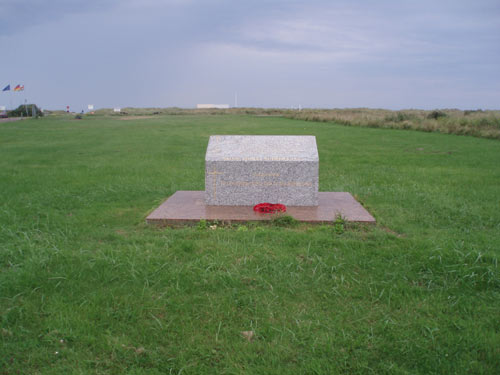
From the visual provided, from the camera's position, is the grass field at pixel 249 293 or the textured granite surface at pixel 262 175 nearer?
the grass field at pixel 249 293

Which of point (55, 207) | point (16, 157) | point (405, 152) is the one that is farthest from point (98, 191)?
point (405, 152)

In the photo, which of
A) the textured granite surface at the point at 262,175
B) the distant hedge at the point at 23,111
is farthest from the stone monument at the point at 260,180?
the distant hedge at the point at 23,111

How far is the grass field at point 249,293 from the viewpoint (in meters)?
2.47

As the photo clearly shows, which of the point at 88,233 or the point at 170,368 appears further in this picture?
the point at 88,233

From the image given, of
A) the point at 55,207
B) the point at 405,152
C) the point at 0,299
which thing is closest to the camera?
the point at 0,299

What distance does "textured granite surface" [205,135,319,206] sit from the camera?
5.34 m

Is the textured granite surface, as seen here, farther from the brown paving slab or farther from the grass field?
the grass field

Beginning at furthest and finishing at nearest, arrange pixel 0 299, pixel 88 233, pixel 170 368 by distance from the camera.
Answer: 1. pixel 88 233
2. pixel 0 299
3. pixel 170 368

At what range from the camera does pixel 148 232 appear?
4.63 meters

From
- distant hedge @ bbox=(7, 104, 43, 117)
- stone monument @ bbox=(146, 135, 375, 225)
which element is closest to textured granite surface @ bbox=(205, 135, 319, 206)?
stone monument @ bbox=(146, 135, 375, 225)

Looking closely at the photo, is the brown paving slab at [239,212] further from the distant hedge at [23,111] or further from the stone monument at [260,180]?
the distant hedge at [23,111]

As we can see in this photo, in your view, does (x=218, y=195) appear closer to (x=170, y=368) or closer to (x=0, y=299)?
(x=0, y=299)

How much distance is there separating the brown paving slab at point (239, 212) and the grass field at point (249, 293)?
185mm

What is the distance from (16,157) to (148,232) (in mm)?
9258
